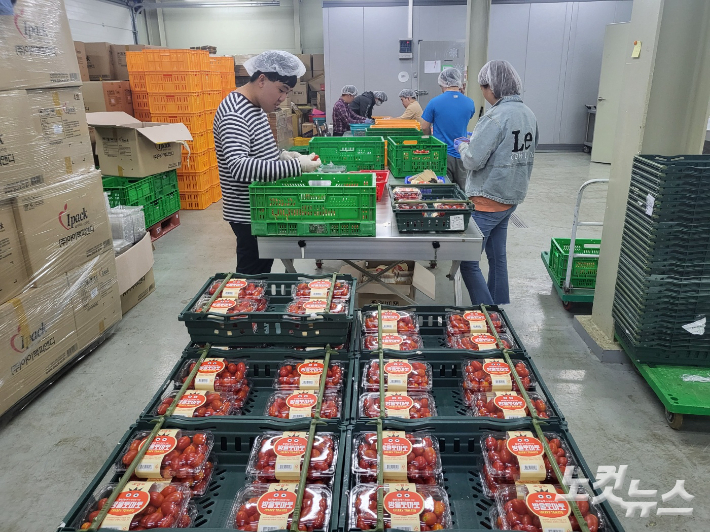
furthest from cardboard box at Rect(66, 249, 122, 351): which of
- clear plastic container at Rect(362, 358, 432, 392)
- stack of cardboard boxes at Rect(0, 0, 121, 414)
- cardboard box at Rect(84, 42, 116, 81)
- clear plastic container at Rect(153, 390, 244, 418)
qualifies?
cardboard box at Rect(84, 42, 116, 81)

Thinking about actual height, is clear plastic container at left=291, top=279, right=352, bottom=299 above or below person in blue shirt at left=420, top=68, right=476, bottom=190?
below

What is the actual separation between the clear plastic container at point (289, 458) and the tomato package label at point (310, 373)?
0.25m

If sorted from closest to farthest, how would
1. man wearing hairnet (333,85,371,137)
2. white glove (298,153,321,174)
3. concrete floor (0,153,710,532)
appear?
concrete floor (0,153,710,532) → white glove (298,153,321,174) → man wearing hairnet (333,85,371,137)

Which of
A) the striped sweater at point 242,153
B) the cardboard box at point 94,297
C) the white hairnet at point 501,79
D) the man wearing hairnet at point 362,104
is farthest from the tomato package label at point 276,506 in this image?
the man wearing hairnet at point 362,104

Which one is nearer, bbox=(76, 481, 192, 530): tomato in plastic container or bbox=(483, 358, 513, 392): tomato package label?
bbox=(76, 481, 192, 530): tomato in plastic container

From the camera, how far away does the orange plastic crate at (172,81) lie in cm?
657

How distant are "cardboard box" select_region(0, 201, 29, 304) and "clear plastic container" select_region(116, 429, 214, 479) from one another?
172cm

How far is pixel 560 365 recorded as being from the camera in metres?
3.32

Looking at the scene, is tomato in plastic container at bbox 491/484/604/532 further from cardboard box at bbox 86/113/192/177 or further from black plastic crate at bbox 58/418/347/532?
cardboard box at bbox 86/113/192/177

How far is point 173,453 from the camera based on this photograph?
1.46 m

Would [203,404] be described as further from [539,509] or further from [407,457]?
[539,509]

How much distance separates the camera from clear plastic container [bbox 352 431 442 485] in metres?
1.40

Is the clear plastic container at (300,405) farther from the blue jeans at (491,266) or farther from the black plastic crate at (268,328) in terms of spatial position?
the blue jeans at (491,266)

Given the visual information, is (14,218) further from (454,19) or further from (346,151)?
(454,19)
